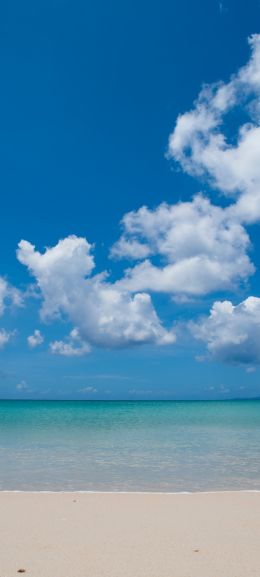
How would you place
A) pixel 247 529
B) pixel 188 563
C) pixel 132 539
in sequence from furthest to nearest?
pixel 247 529 < pixel 132 539 < pixel 188 563

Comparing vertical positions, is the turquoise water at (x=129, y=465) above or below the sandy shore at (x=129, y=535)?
above

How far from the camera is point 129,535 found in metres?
7.93

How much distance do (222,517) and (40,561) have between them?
4251 millimetres

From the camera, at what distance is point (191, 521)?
8.96 metres

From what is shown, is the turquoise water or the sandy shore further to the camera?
the turquoise water

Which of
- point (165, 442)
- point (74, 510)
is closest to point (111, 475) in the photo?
point (74, 510)

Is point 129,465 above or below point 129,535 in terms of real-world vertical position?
above

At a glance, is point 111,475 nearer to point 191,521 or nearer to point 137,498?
point 137,498

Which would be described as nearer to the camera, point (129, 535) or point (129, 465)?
point (129, 535)

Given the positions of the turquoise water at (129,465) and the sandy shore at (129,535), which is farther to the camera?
the turquoise water at (129,465)

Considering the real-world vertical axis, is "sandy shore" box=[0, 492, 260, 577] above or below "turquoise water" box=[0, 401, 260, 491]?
below

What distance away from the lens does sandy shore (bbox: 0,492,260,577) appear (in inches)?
250

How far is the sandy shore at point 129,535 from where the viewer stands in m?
6.35

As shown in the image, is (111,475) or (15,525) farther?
(111,475)
